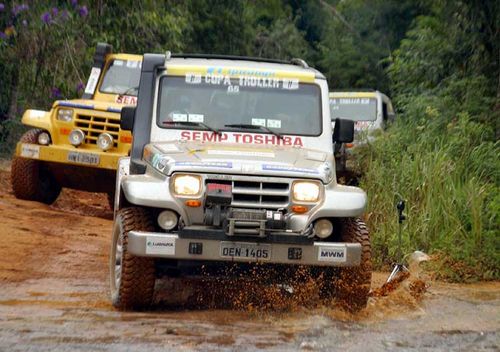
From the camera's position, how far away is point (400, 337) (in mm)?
6902

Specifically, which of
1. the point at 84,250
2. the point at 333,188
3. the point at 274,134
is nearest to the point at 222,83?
the point at 274,134

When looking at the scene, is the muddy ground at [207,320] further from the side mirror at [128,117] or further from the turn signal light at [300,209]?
the side mirror at [128,117]

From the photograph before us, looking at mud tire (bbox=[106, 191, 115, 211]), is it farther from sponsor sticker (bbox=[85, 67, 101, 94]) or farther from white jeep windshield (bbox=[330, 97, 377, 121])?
white jeep windshield (bbox=[330, 97, 377, 121])

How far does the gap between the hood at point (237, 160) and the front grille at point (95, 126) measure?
14.9 ft

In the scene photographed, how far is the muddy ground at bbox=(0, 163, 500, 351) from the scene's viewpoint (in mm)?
6449

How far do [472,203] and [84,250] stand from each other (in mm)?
3734

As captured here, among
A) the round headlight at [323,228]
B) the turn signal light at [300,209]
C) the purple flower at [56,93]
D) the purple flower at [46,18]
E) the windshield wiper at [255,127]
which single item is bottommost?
the round headlight at [323,228]

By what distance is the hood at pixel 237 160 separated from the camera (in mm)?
7551

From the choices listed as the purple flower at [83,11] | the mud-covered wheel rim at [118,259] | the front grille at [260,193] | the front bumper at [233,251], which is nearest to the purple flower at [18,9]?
the purple flower at [83,11]

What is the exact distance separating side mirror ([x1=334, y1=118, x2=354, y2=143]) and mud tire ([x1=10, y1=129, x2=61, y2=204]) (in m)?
5.54

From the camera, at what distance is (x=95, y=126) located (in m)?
13.0

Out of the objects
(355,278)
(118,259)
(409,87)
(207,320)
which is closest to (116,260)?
(118,259)

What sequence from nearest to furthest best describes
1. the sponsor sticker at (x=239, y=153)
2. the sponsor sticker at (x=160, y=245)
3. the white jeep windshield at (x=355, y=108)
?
the sponsor sticker at (x=160, y=245) < the sponsor sticker at (x=239, y=153) < the white jeep windshield at (x=355, y=108)

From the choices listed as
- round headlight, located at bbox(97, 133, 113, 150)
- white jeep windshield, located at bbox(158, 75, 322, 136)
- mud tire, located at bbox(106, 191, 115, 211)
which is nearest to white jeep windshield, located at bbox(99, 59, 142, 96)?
round headlight, located at bbox(97, 133, 113, 150)
